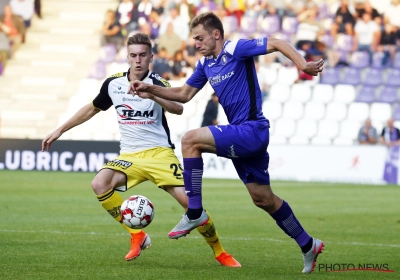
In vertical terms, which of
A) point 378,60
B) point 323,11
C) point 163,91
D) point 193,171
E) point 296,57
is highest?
point 323,11

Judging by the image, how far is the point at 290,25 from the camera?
2648 centimetres

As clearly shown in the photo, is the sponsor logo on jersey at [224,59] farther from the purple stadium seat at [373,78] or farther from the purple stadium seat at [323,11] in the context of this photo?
the purple stadium seat at [323,11]

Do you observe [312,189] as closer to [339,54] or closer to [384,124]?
[384,124]

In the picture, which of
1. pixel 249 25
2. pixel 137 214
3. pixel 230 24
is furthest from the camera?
pixel 230 24

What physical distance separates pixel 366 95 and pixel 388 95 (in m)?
0.64

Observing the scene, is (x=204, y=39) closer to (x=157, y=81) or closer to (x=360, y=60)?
(x=157, y=81)

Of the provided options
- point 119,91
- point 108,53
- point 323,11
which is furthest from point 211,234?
point 108,53

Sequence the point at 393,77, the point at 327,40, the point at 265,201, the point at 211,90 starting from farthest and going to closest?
the point at 211,90 < the point at 327,40 < the point at 393,77 < the point at 265,201

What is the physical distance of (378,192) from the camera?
18.2 meters

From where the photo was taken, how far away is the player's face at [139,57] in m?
8.45

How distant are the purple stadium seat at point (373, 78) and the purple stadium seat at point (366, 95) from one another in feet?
0.93

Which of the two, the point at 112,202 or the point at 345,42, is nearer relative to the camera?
the point at 112,202

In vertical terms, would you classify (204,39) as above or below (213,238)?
above

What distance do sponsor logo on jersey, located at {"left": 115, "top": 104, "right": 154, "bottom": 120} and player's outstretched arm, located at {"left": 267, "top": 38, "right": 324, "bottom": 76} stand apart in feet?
6.23
